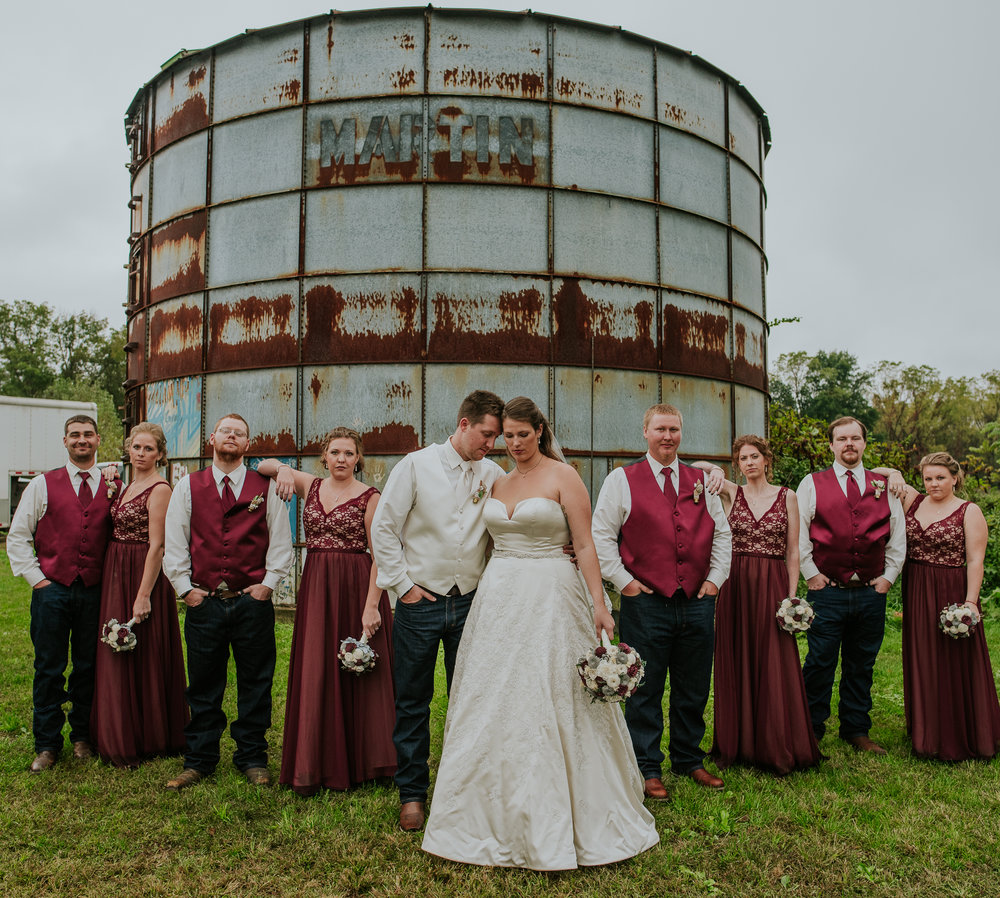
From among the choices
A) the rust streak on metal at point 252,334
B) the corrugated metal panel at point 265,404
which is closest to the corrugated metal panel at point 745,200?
the rust streak on metal at point 252,334

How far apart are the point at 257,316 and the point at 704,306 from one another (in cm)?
616

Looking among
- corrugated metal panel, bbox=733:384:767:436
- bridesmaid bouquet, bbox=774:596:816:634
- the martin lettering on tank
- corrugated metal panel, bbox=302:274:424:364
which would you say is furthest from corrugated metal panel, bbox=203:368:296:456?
bridesmaid bouquet, bbox=774:596:816:634

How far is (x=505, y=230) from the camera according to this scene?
33.9 ft

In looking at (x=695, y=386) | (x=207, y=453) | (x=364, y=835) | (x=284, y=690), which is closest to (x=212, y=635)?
(x=364, y=835)

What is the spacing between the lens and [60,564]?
5.11 metres

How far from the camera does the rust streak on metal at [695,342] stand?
36.1 feet

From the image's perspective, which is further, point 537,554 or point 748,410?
point 748,410

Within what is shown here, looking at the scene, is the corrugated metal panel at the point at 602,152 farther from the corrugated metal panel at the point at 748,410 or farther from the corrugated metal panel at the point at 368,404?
the corrugated metal panel at the point at 368,404

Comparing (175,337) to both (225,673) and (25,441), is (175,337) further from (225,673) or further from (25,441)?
(25,441)

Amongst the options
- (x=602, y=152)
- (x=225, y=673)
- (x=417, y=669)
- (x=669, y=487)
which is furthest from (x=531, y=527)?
(x=602, y=152)

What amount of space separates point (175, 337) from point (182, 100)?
3.54 m

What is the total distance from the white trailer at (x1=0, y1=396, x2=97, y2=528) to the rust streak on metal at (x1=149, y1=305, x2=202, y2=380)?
38.8 feet

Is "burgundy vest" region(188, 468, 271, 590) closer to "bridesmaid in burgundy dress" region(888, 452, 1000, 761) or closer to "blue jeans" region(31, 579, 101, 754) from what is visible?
"blue jeans" region(31, 579, 101, 754)

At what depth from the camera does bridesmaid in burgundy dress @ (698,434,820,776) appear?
4977 millimetres
